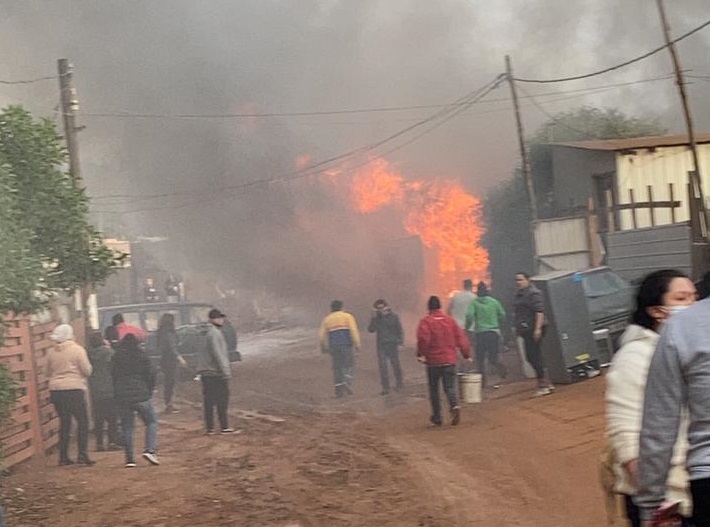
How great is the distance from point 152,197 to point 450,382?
67.1ft

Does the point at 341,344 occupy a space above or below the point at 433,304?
below

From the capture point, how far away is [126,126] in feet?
91.1

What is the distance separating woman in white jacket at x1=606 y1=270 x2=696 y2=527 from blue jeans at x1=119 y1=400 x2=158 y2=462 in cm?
774

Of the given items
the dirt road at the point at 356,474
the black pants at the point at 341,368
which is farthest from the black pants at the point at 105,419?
the black pants at the point at 341,368

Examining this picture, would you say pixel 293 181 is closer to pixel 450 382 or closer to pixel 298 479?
pixel 450 382

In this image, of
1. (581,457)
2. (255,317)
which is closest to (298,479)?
(581,457)

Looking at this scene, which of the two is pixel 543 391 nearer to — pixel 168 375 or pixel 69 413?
pixel 69 413

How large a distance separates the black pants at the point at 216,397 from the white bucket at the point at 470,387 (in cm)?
322

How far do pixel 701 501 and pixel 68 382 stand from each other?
30.3 feet

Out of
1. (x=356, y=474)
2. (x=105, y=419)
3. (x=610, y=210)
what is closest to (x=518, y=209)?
(x=610, y=210)

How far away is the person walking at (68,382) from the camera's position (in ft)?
Result: 36.4

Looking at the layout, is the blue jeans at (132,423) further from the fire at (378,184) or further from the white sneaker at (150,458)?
the fire at (378,184)

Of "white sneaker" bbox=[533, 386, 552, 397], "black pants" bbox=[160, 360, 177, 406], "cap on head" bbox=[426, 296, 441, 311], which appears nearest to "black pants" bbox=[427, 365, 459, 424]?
"cap on head" bbox=[426, 296, 441, 311]

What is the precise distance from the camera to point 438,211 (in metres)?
27.6
